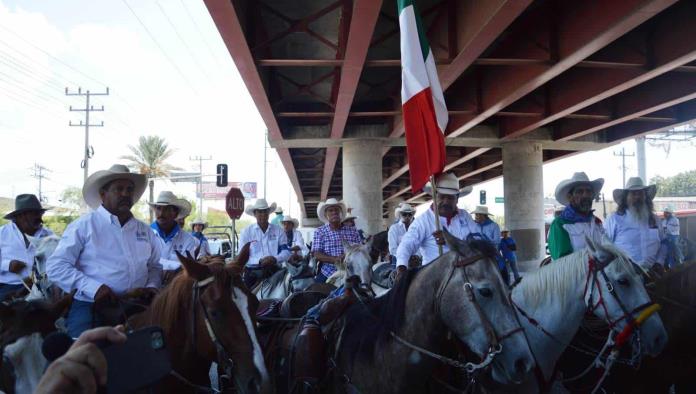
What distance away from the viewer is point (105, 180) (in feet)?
14.7

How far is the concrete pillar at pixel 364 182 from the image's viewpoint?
16.9 metres

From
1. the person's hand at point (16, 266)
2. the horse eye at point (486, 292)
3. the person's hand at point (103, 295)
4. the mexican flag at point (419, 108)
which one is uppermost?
the mexican flag at point (419, 108)

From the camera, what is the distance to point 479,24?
887cm

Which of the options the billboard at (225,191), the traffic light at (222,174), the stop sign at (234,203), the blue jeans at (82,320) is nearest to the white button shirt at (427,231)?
the blue jeans at (82,320)

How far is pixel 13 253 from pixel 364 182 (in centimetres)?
1136

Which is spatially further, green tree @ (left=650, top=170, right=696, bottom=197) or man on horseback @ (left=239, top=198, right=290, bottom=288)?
green tree @ (left=650, top=170, right=696, bottom=197)

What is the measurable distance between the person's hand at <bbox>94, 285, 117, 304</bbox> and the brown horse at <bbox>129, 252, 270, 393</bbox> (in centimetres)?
48

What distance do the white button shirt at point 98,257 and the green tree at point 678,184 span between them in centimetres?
8368

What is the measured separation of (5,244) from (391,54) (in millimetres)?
9109

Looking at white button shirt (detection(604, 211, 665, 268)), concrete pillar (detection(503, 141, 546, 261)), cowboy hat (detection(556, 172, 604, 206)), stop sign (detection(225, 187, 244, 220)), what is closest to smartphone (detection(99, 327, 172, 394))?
cowboy hat (detection(556, 172, 604, 206))

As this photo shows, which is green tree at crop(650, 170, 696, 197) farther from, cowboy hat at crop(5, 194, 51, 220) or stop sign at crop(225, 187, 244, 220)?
cowboy hat at crop(5, 194, 51, 220)

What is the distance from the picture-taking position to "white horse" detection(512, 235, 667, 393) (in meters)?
4.29

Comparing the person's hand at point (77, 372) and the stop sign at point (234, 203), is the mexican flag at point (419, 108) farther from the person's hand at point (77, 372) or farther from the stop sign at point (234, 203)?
the stop sign at point (234, 203)

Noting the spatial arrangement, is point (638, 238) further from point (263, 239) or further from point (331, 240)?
point (263, 239)
